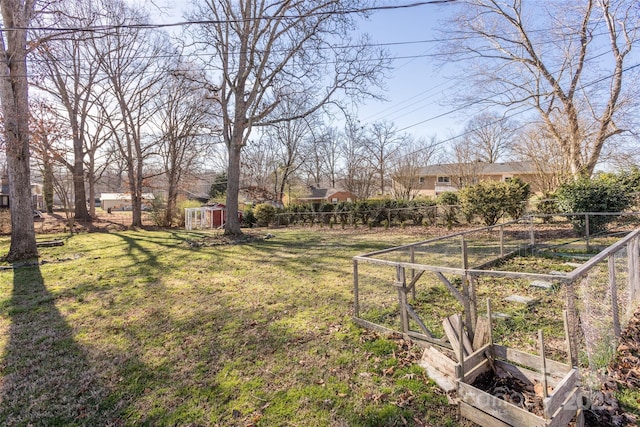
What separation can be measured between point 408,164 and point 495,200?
19315mm

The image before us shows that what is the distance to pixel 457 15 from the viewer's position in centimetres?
1598

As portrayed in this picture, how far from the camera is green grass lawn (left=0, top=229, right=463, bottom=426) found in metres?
2.37

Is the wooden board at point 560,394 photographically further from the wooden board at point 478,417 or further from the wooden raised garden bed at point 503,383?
the wooden board at point 478,417

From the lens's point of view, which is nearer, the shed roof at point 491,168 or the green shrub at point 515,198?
the green shrub at point 515,198

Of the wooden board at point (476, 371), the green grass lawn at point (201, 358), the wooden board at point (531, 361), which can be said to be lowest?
the green grass lawn at point (201, 358)

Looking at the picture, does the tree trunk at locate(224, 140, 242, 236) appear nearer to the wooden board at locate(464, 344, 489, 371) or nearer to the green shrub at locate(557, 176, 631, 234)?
the wooden board at locate(464, 344, 489, 371)

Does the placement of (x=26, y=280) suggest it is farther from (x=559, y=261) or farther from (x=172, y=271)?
(x=559, y=261)

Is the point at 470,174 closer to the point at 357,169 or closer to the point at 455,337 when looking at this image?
the point at 357,169

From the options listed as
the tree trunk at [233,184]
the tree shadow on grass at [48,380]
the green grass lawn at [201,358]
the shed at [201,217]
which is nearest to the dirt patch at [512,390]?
the green grass lawn at [201,358]

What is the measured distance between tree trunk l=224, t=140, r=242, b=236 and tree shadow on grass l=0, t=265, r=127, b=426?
860 cm

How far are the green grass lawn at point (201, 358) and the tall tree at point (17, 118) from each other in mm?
2999

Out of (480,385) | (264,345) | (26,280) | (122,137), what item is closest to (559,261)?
(480,385)

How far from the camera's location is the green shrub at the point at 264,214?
20.8 meters

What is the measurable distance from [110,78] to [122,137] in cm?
398
